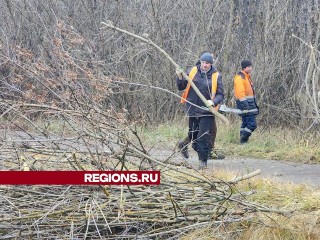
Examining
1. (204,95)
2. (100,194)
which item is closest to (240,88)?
(204,95)

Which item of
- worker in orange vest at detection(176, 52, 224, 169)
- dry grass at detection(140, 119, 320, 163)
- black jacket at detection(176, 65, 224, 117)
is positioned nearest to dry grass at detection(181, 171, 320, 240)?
worker in orange vest at detection(176, 52, 224, 169)

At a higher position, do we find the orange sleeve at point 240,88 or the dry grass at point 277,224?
the orange sleeve at point 240,88

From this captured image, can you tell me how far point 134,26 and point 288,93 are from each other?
439 centimetres

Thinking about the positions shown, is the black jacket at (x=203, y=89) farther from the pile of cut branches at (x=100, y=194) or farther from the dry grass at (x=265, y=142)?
the pile of cut branches at (x=100, y=194)

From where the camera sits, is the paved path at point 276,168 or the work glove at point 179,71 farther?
the paved path at point 276,168

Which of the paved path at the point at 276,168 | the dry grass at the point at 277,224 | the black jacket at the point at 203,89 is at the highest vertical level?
the black jacket at the point at 203,89

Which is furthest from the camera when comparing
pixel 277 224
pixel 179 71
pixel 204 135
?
pixel 204 135

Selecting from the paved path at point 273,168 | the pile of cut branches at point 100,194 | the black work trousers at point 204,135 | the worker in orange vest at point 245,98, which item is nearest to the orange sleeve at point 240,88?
the worker in orange vest at point 245,98

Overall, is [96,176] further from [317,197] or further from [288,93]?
[288,93]

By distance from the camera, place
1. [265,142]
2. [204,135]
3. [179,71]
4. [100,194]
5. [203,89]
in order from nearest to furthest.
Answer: [100,194]
[179,71]
[204,135]
[203,89]
[265,142]

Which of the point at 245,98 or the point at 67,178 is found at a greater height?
the point at 245,98

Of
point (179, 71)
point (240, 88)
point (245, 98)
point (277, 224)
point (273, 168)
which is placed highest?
point (179, 71)

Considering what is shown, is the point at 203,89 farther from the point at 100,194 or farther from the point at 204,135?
the point at 100,194

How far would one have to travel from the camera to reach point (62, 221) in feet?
19.3
